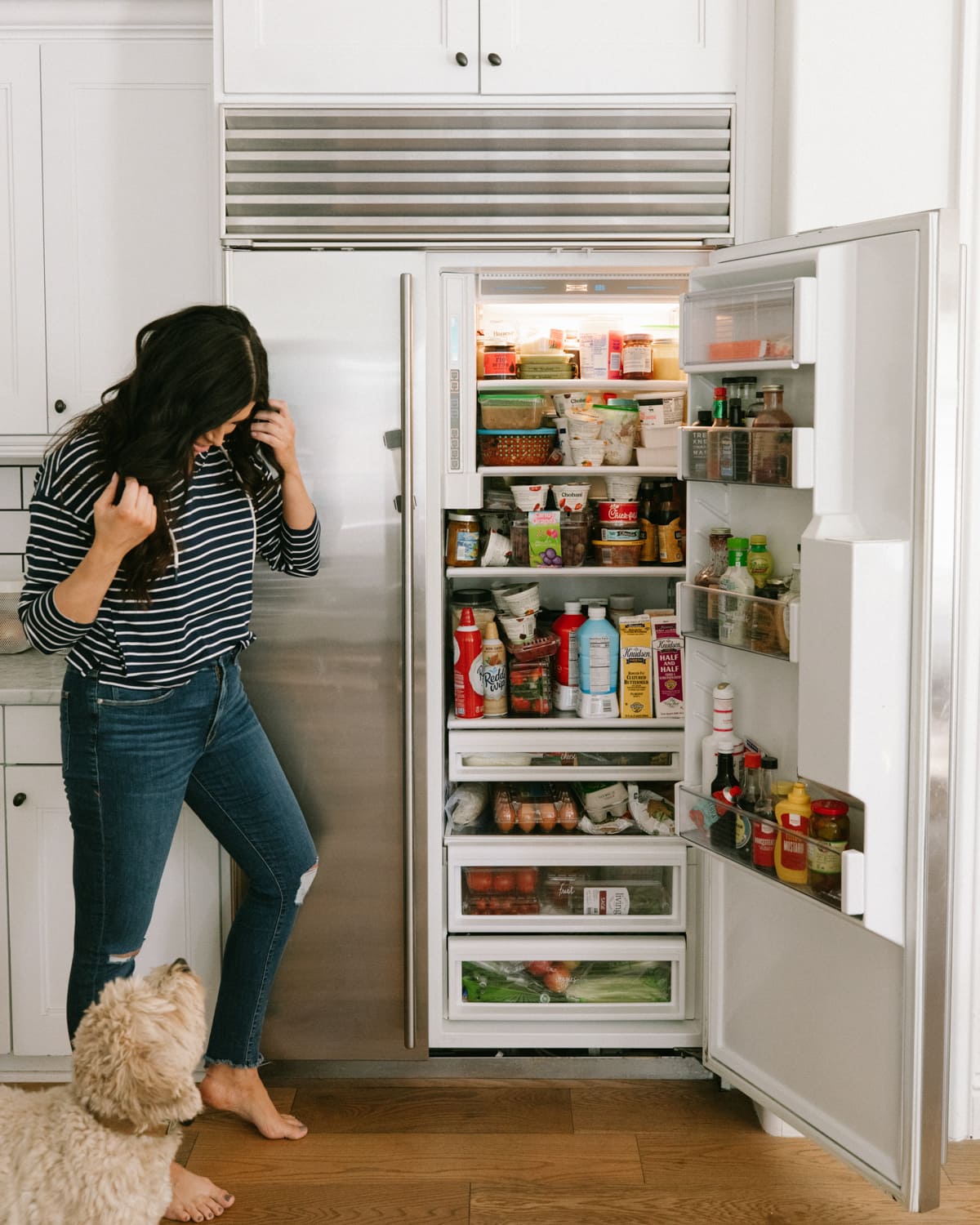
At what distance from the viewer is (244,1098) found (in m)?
2.28

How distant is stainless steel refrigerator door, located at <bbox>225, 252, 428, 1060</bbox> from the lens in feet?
7.52

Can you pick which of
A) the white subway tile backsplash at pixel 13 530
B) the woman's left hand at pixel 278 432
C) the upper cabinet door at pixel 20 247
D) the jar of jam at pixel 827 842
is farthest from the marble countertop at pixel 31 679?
the jar of jam at pixel 827 842

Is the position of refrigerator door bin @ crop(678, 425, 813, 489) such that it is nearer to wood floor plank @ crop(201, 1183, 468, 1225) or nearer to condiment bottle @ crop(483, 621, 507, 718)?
condiment bottle @ crop(483, 621, 507, 718)

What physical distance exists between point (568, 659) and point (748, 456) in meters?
0.75

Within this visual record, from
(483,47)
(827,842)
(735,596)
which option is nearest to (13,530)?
(483,47)

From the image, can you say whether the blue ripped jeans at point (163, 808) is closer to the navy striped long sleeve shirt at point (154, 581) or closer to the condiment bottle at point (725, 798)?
the navy striped long sleeve shirt at point (154, 581)

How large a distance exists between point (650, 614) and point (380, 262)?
965 millimetres

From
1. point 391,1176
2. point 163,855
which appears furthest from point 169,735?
point 391,1176

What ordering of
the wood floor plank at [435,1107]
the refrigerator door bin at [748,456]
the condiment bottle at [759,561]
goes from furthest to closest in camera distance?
the wood floor plank at [435,1107] → the condiment bottle at [759,561] → the refrigerator door bin at [748,456]

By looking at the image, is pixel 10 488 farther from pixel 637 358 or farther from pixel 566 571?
pixel 637 358

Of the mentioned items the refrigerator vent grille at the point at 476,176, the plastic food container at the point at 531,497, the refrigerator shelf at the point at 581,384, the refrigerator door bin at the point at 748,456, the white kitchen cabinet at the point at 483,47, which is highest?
the white kitchen cabinet at the point at 483,47

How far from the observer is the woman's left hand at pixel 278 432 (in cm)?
212

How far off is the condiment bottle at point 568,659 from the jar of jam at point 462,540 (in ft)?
0.83

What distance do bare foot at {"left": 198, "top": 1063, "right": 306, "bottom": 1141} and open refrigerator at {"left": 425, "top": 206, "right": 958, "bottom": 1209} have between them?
15.3 inches
